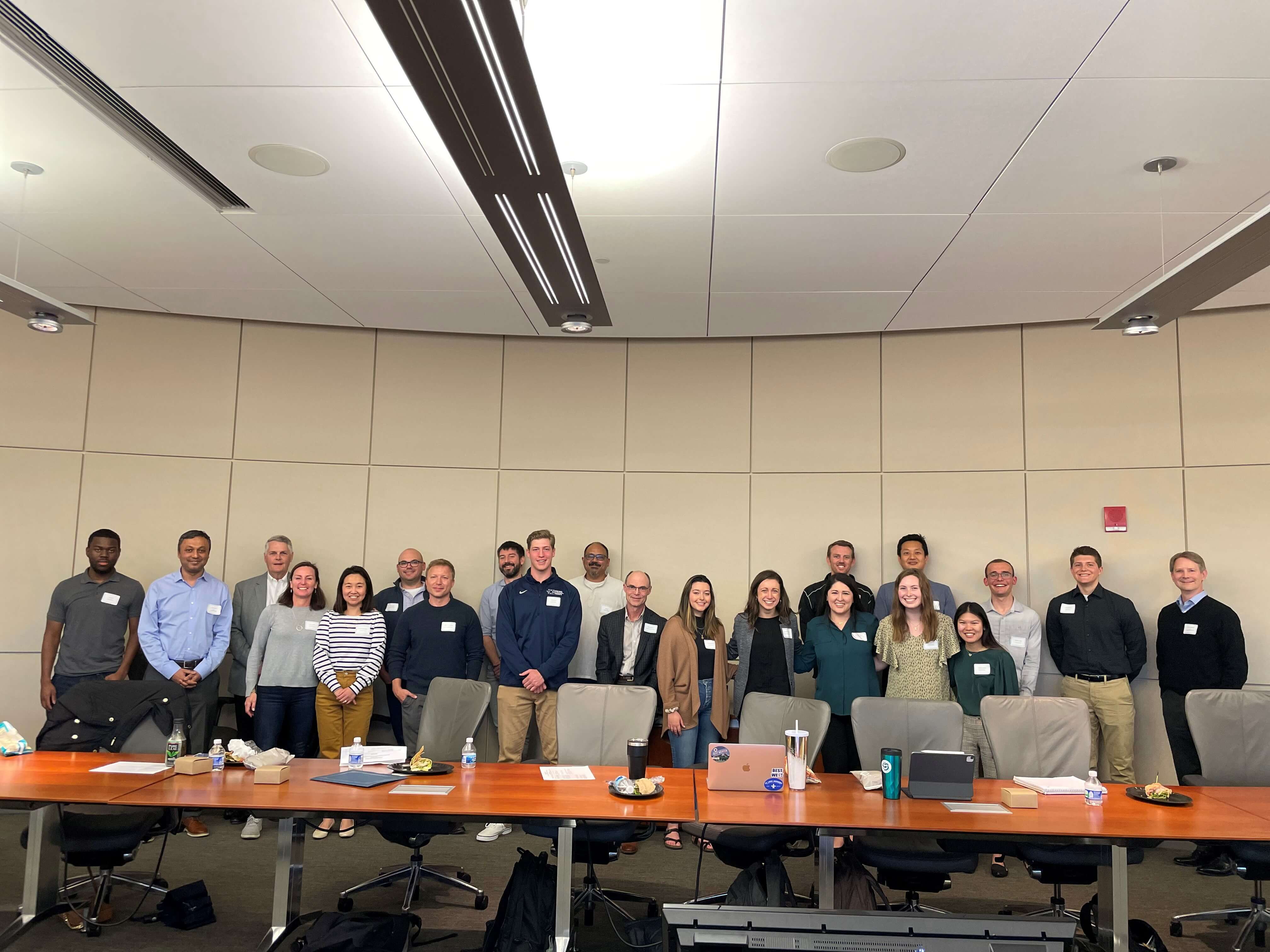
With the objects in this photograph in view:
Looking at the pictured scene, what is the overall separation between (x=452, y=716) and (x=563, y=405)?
328 centimetres

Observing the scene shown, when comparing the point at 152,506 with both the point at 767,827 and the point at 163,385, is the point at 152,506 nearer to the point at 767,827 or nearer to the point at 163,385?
the point at 163,385

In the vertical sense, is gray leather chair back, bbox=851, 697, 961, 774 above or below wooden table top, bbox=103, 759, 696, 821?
above

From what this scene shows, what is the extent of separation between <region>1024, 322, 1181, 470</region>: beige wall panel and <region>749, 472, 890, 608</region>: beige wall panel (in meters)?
1.23

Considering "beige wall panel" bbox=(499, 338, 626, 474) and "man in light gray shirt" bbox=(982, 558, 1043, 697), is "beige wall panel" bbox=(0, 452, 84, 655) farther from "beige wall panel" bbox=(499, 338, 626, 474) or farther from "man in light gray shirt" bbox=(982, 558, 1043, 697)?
"man in light gray shirt" bbox=(982, 558, 1043, 697)

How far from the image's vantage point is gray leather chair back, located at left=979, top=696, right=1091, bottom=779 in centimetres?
415

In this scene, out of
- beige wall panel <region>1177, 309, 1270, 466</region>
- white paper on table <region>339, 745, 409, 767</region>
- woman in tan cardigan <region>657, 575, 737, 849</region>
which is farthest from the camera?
beige wall panel <region>1177, 309, 1270, 466</region>

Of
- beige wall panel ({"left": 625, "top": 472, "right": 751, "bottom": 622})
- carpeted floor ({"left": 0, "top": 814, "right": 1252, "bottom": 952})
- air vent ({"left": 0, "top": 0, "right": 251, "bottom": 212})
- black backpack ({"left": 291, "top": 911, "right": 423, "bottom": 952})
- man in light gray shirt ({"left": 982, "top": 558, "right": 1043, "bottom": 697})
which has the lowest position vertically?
carpeted floor ({"left": 0, "top": 814, "right": 1252, "bottom": 952})

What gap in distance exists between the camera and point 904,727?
14.0 feet

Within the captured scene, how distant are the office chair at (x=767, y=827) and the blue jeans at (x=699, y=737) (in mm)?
851

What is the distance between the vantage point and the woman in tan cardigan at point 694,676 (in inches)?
216

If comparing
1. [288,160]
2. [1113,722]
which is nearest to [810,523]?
[1113,722]

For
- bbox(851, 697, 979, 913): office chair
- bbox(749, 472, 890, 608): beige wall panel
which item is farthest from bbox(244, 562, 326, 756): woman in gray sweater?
bbox(851, 697, 979, 913): office chair

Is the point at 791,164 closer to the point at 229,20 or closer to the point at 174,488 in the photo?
the point at 229,20

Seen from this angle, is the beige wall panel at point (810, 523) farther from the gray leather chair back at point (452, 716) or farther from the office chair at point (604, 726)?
the gray leather chair back at point (452, 716)
